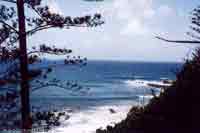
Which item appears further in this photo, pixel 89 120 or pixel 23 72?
pixel 89 120

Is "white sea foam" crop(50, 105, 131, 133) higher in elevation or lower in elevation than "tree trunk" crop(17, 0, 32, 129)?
lower

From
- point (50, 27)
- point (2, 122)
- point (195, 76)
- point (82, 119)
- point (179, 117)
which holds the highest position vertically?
point (50, 27)

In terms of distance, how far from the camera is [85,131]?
28234mm

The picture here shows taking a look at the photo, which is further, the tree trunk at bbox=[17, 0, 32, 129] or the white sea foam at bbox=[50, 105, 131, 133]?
the white sea foam at bbox=[50, 105, 131, 133]

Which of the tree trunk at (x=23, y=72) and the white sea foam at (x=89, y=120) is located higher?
the tree trunk at (x=23, y=72)

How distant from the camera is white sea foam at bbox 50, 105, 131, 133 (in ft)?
95.2

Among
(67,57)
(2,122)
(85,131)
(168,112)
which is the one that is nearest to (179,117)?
(168,112)

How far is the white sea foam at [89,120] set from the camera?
95.2 ft

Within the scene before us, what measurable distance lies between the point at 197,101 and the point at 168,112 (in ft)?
1.97

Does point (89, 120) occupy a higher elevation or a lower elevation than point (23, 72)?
lower

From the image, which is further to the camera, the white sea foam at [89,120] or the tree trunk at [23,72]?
the white sea foam at [89,120]

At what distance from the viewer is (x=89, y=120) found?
116 ft

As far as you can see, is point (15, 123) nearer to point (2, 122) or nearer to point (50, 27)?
point (2, 122)

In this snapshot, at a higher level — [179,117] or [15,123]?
[179,117]
